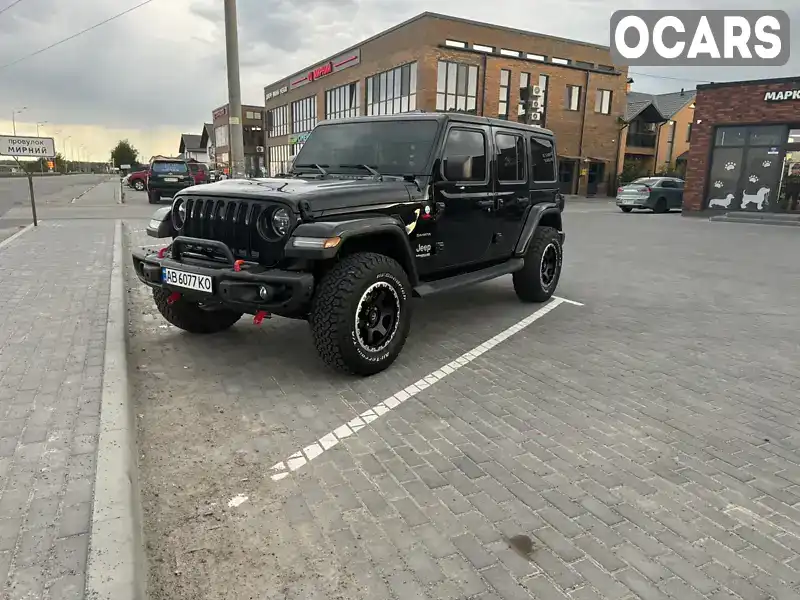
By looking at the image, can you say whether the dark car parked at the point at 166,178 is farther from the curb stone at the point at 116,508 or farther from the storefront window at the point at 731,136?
the curb stone at the point at 116,508

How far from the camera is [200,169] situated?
31688 mm

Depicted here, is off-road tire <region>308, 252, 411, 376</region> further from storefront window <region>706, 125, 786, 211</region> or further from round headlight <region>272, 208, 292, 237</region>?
storefront window <region>706, 125, 786, 211</region>

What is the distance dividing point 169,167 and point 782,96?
23618 millimetres

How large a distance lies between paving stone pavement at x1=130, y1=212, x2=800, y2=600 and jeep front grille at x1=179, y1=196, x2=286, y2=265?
0.99 meters

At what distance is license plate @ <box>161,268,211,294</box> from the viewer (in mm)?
4066

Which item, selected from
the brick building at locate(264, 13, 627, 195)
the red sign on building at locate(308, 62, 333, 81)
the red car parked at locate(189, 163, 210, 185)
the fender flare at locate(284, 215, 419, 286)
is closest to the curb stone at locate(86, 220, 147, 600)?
the fender flare at locate(284, 215, 419, 286)

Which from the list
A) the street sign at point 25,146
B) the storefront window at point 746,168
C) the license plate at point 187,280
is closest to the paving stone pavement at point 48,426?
the license plate at point 187,280

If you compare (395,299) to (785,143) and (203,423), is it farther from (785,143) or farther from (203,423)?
(785,143)

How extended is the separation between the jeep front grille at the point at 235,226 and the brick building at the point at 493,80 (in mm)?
32549

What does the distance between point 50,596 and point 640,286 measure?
7.96 meters

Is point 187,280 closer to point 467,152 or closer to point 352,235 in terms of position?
point 352,235

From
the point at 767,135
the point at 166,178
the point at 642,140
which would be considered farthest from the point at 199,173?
the point at 642,140

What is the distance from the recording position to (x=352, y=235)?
13.2 feet

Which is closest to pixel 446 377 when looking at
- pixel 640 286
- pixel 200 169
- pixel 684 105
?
pixel 640 286
